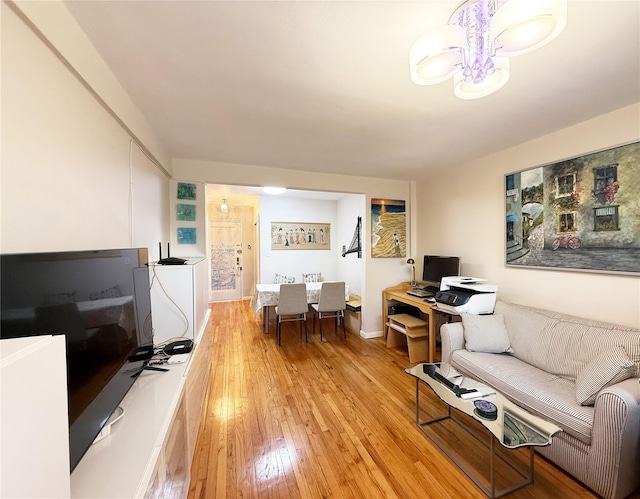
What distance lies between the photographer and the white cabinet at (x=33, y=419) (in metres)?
0.43

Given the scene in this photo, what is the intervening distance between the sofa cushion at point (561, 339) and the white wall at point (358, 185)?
1655mm

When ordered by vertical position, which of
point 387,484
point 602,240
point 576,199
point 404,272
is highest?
point 576,199

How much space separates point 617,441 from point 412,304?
193cm

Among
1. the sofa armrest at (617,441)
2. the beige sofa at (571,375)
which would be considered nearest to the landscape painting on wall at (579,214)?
the beige sofa at (571,375)

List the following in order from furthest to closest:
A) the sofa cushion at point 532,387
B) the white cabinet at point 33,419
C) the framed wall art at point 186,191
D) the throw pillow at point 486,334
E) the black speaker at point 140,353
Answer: the framed wall art at point 186,191
the throw pillow at point 486,334
the sofa cushion at point 532,387
the black speaker at point 140,353
the white cabinet at point 33,419

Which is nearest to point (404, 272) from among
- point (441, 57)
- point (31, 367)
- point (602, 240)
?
point (602, 240)

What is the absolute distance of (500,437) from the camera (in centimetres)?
133

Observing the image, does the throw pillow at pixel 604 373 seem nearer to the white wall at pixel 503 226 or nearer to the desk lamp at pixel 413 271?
the white wall at pixel 503 226

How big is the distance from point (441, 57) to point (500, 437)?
1884 millimetres

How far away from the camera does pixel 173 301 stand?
1897mm

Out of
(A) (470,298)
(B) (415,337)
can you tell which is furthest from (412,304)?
(A) (470,298)

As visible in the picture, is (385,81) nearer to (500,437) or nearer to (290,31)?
(290,31)

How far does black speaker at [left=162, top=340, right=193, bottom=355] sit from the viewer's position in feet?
5.56

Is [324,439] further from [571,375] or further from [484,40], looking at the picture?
[484,40]
